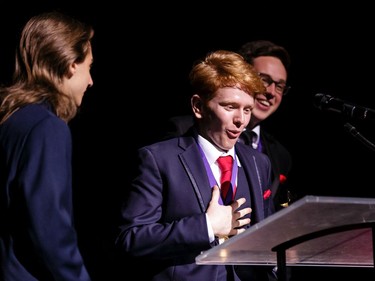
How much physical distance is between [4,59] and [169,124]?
1037mm

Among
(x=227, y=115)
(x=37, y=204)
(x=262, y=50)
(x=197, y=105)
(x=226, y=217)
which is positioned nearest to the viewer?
(x=37, y=204)

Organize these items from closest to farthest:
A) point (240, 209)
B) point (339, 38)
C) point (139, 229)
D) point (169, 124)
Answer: point (139, 229) → point (240, 209) → point (169, 124) → point (339, 38)

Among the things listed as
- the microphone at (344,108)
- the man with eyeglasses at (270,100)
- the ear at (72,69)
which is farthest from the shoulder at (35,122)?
the man with eyeglasses at (270,100)

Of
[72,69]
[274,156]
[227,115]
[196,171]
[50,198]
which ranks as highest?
[72,69]

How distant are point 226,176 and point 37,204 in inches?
41.4

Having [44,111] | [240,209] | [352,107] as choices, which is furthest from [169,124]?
[44,111]

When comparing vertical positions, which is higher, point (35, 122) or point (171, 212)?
point (35, 122)

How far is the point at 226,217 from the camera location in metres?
2.72

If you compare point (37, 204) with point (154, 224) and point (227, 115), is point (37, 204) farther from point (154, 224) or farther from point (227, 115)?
point (227, 115)

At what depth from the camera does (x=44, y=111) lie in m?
2.27

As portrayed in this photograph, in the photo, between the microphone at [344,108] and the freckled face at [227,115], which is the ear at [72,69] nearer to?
the freckled face at [227,115]

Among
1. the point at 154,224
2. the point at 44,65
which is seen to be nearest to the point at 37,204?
the point at 44,65

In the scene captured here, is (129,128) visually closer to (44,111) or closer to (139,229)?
(139,229)

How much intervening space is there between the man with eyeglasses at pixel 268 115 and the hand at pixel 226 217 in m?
0.97
